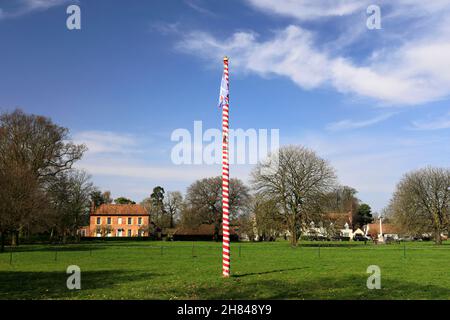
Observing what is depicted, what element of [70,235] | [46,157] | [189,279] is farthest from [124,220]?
[189,279]

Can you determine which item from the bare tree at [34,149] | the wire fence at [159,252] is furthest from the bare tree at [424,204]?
the bare tree at [34,149]

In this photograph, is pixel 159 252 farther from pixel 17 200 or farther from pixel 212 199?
pixel 212 199

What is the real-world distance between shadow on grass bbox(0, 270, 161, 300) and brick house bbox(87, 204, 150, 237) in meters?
83.4

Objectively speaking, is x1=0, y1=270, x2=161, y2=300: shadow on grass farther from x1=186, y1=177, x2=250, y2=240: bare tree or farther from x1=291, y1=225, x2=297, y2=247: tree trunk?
x1=186, y1=177, x2=250, y2=240: bare tree

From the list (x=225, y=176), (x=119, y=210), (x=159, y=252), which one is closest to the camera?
(x=225, y=176)

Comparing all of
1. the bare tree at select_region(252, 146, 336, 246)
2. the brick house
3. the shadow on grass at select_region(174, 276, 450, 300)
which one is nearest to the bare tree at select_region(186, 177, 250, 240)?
the brick house

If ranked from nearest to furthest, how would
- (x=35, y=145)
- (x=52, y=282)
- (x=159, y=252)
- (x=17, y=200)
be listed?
(x=52, y=282) < (x=17, y=200) < (x=159, y=252) < (x=35, y=145)

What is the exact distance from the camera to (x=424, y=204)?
225ft

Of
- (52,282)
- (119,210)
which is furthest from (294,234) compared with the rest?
(119,210)

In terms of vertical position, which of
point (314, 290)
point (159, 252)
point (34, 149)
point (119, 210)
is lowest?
point (159, 252)

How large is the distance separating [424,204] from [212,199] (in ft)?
131

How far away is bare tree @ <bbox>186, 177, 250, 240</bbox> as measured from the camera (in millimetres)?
87250
